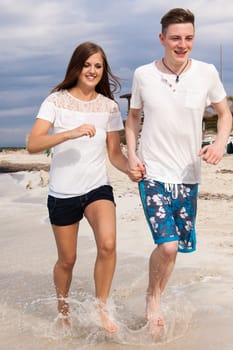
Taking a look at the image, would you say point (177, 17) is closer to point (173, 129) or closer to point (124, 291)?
point (173, 129)

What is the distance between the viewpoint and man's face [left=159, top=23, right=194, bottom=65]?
4.45 m

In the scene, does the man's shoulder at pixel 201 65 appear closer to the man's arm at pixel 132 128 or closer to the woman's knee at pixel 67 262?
the man's arm at pixel 132 128

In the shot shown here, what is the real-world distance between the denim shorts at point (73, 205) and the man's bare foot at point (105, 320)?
2.15 feet

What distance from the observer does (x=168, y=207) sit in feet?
15.0

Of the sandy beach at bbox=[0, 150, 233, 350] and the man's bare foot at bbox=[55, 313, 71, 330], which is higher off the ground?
the man's bare foot at bbox=[55, 313, 71, 330]

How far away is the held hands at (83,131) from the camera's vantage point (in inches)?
170

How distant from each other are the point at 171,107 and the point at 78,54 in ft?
2.69

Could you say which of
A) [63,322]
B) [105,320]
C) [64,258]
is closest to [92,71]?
[64,258]

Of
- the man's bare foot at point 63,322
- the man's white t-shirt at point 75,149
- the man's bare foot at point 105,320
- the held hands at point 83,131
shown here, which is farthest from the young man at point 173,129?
the man's bare foot at point 63,322

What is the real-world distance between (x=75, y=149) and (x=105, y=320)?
4.15 ft

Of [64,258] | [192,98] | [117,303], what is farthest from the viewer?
[117,303]

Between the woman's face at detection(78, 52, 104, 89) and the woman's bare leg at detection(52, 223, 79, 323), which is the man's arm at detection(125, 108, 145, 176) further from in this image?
the woman's bare leg at detection(52, 223, 79, 323)

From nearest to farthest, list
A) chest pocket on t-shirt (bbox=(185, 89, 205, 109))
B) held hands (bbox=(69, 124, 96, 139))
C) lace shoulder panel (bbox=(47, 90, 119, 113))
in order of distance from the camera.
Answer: held hands (bbox=(69, 124, 96, 139)), chest pocket on t-shirt (bbox=(185, 89, 205, 109)), lace shoulder panel (bbox=(47, 90, 119, 113))

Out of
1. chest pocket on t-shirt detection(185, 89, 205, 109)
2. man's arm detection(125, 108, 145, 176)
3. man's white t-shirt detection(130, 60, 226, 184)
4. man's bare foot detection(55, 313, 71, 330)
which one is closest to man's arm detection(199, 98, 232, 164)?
man's white t-shirt detection(130, 60, 226, 184)
